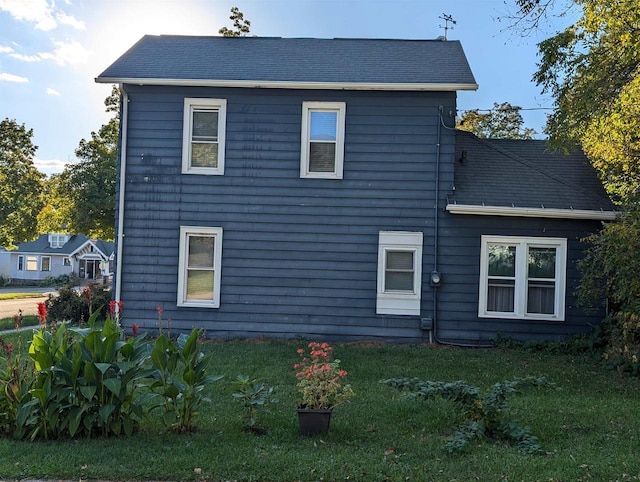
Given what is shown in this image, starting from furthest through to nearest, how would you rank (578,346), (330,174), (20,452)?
(330,174) → (578,346) → (20,452)

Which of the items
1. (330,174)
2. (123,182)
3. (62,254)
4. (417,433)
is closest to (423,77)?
(330,174)

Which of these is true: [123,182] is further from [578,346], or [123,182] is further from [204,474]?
[578,346]

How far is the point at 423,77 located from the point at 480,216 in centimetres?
297

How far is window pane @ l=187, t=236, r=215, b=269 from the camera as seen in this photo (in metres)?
11.7

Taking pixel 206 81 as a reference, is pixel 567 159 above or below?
below

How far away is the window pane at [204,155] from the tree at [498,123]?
46.0ft

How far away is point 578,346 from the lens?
1067 cm

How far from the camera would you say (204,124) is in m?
11.7

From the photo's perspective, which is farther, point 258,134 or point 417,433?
point 258,134

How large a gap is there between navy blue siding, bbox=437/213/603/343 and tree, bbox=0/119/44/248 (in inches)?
1152

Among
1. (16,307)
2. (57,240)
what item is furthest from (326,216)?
(57,240)

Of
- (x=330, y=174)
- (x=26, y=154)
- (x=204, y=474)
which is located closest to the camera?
(x=204, y=474)

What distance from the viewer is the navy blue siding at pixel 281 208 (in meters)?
11.4

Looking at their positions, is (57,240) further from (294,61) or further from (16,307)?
(294,61)
